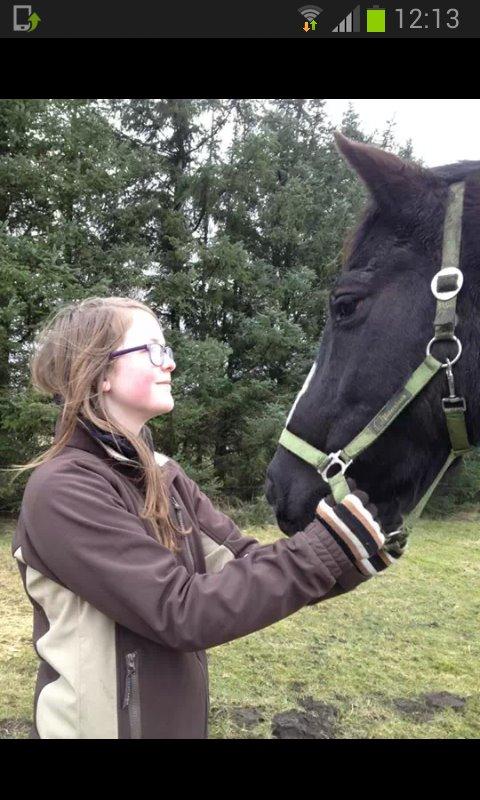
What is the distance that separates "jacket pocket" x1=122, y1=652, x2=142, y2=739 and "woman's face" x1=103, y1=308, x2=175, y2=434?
0.66 metres

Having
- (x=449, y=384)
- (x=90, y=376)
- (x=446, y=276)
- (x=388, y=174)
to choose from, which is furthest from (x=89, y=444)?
(x=388, y=174)

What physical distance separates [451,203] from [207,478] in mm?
7326

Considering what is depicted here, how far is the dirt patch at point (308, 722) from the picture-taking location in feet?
11.1

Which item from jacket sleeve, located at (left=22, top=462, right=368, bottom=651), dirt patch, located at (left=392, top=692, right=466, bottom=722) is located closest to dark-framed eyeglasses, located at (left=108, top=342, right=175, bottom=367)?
jacket sleeve, located at (left=22, top=462, right=368, bottom=651)

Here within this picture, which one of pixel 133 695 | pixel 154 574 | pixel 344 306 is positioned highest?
pixel 344 306

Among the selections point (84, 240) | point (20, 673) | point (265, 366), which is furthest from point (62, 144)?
point (20, 673)

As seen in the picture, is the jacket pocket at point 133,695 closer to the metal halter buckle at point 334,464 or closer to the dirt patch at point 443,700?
the metal halter buckle at point 334,464

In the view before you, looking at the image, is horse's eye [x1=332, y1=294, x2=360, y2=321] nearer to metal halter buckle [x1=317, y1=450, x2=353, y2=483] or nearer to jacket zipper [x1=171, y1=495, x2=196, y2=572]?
metal halter buckle [x1=317, y1=450, x2=353, y2=483]

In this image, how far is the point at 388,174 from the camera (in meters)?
2.00

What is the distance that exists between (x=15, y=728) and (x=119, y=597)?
2.83 metres

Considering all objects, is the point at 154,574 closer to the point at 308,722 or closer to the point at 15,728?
the point at 308,722
